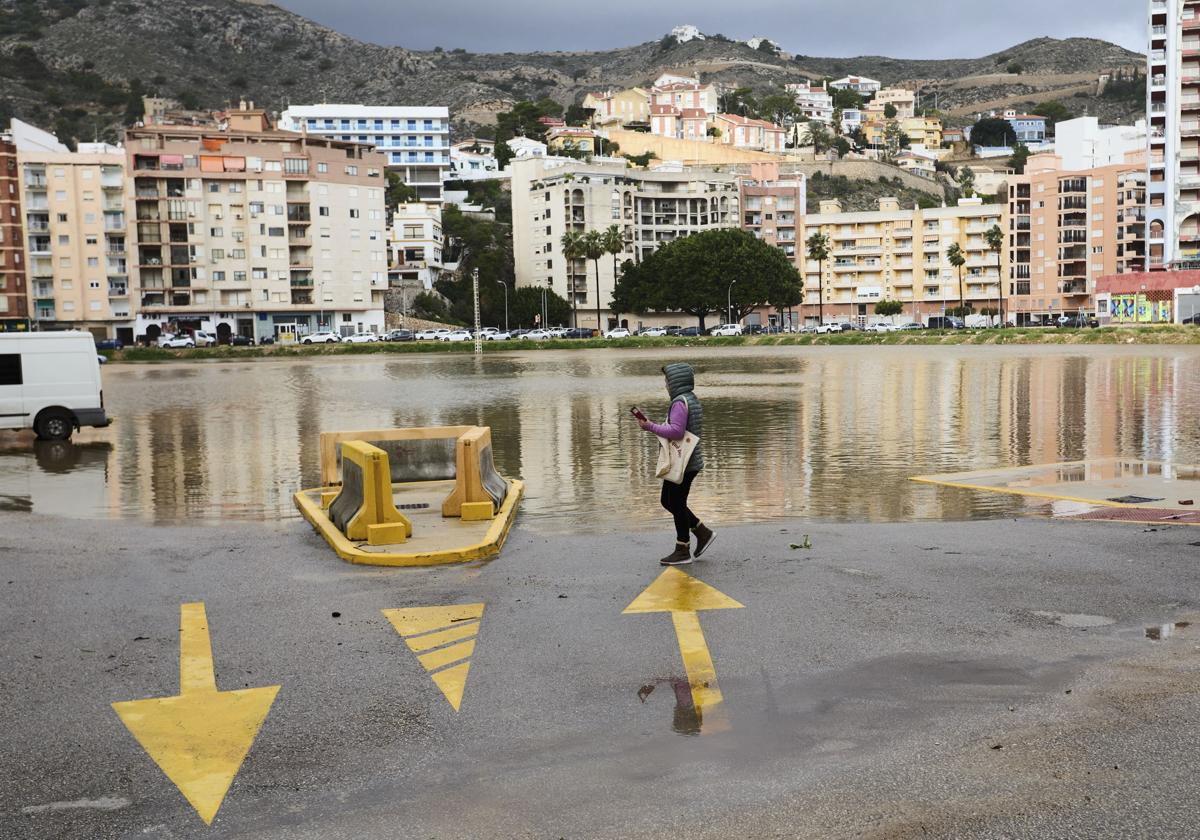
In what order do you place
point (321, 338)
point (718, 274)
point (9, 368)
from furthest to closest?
1. point (718, 274)
2. point (321, 338)
3. point (9, 368)

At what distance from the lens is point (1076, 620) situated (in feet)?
26.0

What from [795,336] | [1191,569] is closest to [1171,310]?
[795,336]

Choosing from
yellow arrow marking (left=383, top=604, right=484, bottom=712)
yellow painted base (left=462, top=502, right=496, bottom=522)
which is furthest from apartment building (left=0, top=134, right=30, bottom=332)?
yellow arrow marking (left=383, top=604, right=484, bottom=712)

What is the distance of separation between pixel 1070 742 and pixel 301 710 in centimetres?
396

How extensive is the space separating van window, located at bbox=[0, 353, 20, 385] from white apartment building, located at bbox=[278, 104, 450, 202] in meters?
164

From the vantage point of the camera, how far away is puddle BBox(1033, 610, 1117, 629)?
7.80 metres

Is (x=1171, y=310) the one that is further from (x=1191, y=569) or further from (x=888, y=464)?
(x=1191, y=569)

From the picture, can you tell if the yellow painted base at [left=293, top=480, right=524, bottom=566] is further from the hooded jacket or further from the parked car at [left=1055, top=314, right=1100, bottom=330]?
the parked car at [left=1055, top=314, right=1100, bottom=330]

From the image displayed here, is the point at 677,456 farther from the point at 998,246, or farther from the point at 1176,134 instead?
the point at 998,246

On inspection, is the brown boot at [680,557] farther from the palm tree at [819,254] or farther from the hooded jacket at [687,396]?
the palm tree at [819,254]

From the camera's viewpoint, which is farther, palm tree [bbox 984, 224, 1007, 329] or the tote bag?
palm tree [bbox 984, 224, 1007, 329]

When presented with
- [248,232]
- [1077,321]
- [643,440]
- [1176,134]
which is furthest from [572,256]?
[643,440]

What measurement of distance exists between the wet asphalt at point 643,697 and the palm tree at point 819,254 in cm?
13716

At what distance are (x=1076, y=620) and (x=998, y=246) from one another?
447 feet
